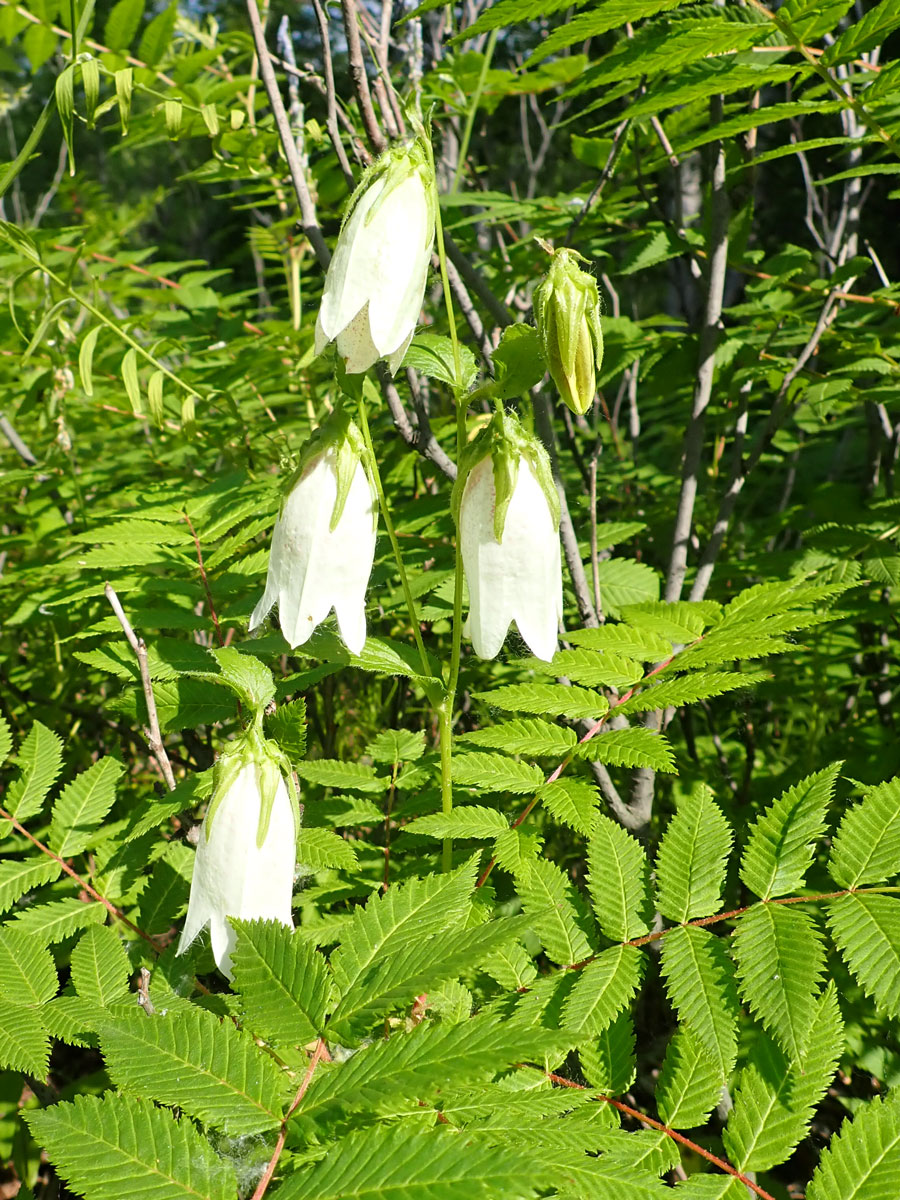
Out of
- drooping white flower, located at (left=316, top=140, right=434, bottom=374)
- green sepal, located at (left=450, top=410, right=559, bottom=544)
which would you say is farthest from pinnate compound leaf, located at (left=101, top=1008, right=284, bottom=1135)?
drooping white flower, located at (left=316, top=140, right=434, bottom=374)

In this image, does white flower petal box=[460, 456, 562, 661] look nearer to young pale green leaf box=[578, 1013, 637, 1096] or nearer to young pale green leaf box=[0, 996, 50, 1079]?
young pale green leaf box=[578, 1013, 637, 1096]

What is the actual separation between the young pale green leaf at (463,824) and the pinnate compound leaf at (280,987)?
318 millimetres

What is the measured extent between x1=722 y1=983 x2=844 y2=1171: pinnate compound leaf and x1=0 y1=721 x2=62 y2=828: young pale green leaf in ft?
3.35

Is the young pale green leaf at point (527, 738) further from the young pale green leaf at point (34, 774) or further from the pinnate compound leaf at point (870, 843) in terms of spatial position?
the young pale green leaf at point (34, 774)

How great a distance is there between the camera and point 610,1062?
1025mm

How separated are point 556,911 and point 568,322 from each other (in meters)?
0.70

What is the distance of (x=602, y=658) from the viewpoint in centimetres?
134

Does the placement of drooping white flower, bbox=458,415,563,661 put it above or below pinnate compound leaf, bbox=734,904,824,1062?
above

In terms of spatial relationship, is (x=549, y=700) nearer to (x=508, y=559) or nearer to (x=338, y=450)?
(x=508, y=559)

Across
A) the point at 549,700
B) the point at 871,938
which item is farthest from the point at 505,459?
the point at 871,938

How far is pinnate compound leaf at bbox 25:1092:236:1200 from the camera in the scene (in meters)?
0.67

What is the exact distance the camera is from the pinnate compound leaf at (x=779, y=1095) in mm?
951

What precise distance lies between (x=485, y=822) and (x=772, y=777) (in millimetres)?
1155

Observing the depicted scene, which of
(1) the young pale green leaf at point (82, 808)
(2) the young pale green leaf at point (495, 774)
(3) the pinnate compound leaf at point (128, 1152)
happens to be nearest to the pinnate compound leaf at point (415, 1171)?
(3) the pinnate compound leaf at point (128, 1152)
